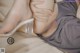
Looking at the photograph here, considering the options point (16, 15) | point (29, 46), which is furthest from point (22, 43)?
point (16, 15)

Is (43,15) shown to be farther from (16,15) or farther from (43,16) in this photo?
(16,15)

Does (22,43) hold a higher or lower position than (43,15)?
lower

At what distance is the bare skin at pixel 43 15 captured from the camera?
0.99 metres

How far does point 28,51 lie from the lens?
958mm

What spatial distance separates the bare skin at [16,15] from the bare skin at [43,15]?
0.04m

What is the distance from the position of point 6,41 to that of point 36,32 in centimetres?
17

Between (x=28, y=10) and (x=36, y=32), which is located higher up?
(x=28, y=10)

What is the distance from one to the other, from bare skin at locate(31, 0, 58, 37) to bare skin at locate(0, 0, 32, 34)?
0.13 ft

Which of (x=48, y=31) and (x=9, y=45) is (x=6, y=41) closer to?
(x=9, y=45)

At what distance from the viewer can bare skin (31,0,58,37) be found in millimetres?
988

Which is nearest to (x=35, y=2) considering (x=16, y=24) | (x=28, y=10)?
(x=28, y=10)

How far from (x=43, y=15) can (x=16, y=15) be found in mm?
146

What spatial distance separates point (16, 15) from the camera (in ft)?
3.16

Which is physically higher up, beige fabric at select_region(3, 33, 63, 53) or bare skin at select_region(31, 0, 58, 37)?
bare skin at select_region(31, 0, 58, 37)
